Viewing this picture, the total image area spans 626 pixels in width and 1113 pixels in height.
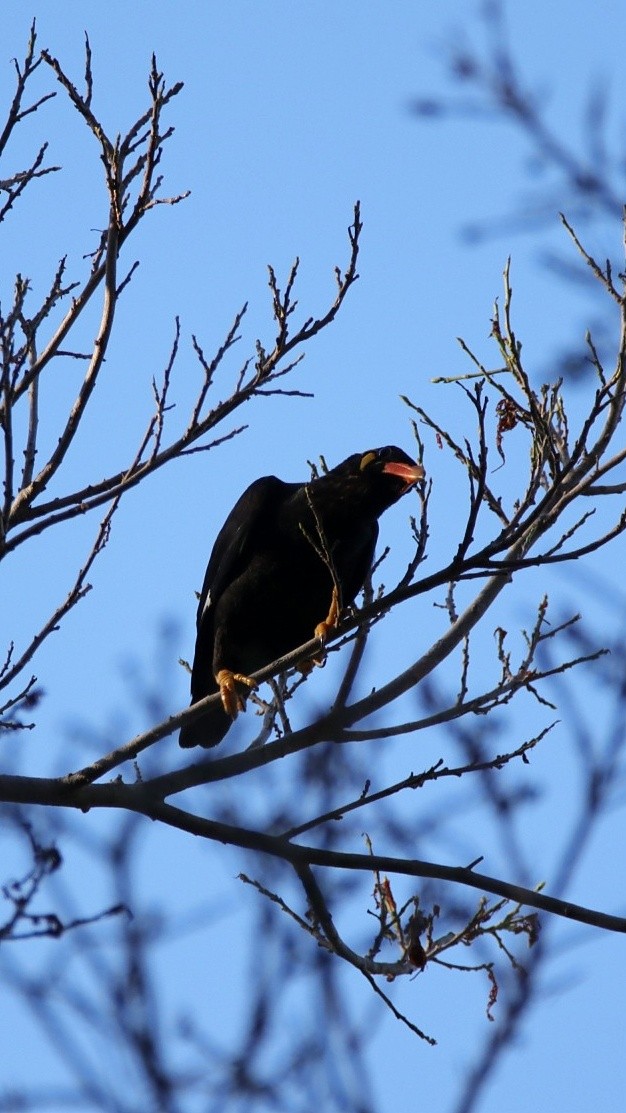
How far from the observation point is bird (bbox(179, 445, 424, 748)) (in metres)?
5.97

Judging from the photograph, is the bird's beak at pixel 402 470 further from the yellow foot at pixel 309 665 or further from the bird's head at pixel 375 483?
the yellow foot at pixel 309 665

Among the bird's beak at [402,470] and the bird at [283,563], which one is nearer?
the bird's beak at [402,470]

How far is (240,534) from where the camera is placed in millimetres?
6336

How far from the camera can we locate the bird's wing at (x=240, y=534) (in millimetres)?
6336

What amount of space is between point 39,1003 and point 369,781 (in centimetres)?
220

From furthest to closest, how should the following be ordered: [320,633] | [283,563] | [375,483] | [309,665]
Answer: [283,563] → [375,483] → [309,665] → [320,633]

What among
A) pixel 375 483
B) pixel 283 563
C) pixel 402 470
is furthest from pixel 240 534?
pixel 402 470

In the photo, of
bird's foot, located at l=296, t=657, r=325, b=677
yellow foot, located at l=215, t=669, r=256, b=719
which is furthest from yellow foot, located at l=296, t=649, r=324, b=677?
yellow foot, located at l=215, t=669, r=256, b=719

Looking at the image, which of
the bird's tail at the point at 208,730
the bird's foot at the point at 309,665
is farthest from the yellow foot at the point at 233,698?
the bird's tail at the point at 208,730

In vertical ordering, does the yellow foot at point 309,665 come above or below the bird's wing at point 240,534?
below

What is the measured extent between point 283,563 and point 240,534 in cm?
29

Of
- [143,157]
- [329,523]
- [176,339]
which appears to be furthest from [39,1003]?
[329,523]

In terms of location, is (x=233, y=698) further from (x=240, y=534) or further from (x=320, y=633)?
(x=240, y=534)

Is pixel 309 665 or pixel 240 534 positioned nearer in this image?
pixel 309 665
